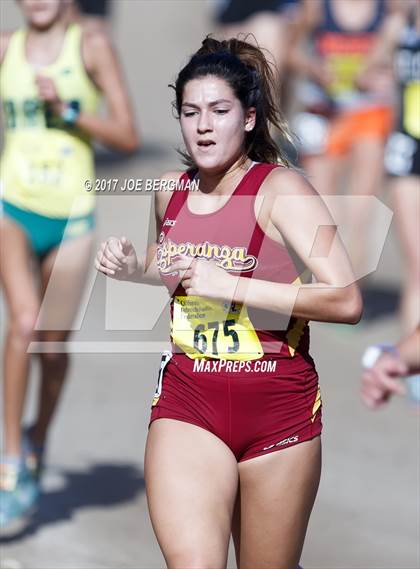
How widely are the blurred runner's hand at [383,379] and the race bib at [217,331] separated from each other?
0.33 metres

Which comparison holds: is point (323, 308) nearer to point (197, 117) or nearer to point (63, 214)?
point (197, 117)

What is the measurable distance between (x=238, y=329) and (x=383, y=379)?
45 cm

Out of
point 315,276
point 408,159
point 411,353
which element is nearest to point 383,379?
point 411,353

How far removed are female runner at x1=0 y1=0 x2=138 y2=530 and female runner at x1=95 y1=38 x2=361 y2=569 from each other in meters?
1.90

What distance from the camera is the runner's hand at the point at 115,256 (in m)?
4.06

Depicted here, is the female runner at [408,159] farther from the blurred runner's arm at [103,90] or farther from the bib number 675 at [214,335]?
the bib number 675 at [214,335]

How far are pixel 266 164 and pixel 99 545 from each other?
88.1 inches

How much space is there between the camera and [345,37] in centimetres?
945

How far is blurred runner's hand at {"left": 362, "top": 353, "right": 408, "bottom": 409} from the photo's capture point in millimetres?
3764

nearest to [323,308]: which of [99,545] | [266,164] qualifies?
[266,164]

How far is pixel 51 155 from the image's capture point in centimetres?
604

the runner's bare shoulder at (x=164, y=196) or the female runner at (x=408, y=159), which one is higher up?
the runner's bare shoulder at (x=164, y=196)

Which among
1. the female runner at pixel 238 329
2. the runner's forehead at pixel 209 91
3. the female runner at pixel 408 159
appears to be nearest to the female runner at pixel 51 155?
the female runner at pixel 408 159

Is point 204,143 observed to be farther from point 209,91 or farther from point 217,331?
point 217,331
